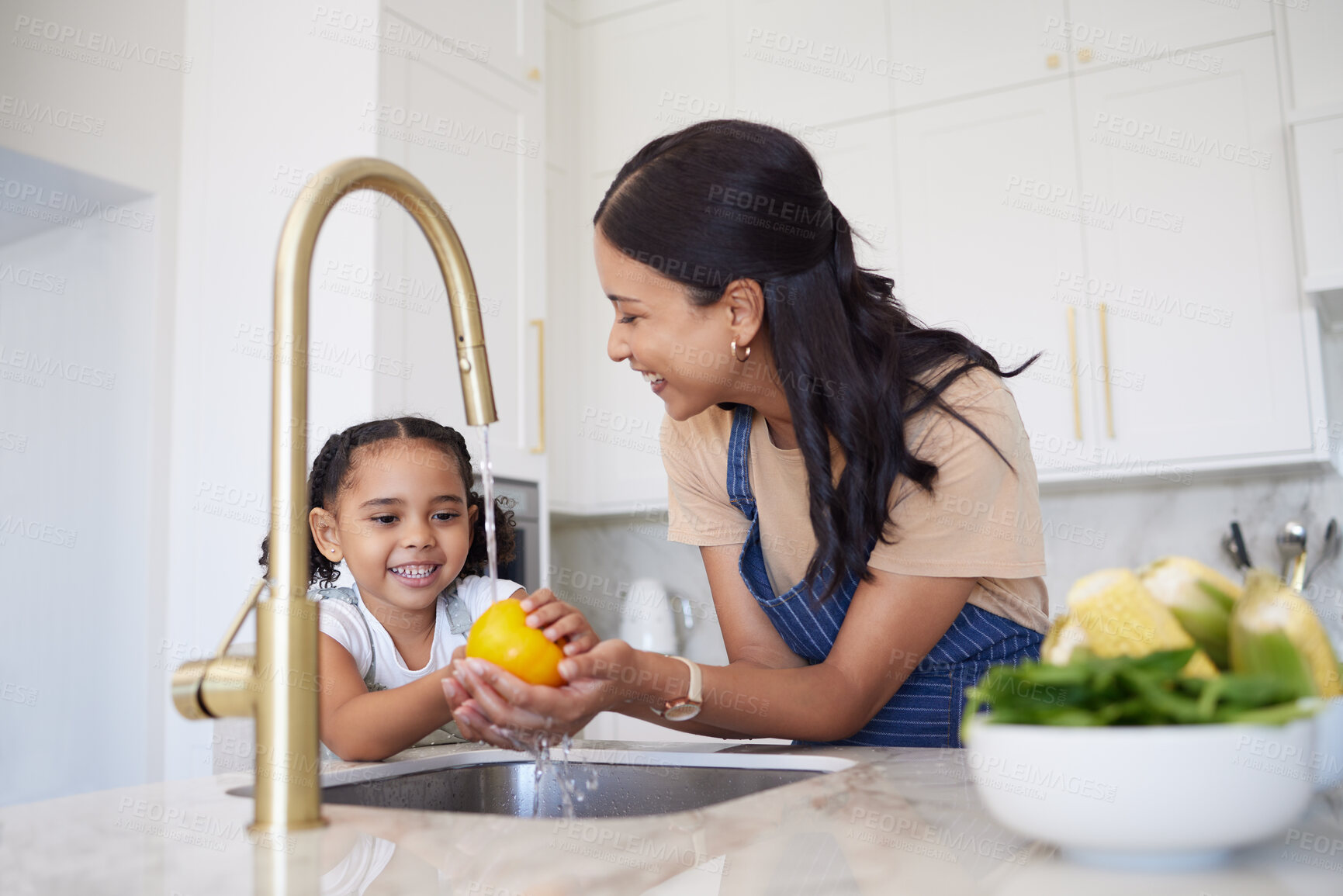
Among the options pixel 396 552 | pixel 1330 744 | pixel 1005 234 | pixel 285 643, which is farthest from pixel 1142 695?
pixel 1005 234

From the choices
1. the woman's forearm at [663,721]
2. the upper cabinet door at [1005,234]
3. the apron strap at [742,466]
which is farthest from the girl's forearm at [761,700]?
the upper cabinet door at [1005,234]

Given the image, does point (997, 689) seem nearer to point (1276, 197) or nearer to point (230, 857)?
point (230, 857)

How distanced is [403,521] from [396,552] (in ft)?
0.16

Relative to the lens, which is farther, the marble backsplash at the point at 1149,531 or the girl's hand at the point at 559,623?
the marble backsplash at the point at 1149,531

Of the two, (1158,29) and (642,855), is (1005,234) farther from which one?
(642,855)

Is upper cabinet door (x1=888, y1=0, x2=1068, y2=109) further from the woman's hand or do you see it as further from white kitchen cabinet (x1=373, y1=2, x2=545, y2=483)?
the woman's hand

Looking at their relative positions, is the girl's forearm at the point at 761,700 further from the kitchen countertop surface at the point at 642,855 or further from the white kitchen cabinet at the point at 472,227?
the white kitchen cabinet at the point at 472,227

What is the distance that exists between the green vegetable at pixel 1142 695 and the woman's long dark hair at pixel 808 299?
2.11ft

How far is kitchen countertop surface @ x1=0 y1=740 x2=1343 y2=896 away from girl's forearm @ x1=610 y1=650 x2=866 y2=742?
29 cm

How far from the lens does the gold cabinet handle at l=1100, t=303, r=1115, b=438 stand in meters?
2.38

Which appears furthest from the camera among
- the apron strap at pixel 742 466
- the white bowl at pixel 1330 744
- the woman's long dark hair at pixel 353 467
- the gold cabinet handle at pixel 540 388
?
the gold cabinet handle at pixel 540 388

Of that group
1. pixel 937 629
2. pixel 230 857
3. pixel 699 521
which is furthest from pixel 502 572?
pixel 230 857

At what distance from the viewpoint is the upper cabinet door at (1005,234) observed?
2451 millimetres

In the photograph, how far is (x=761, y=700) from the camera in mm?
1056
